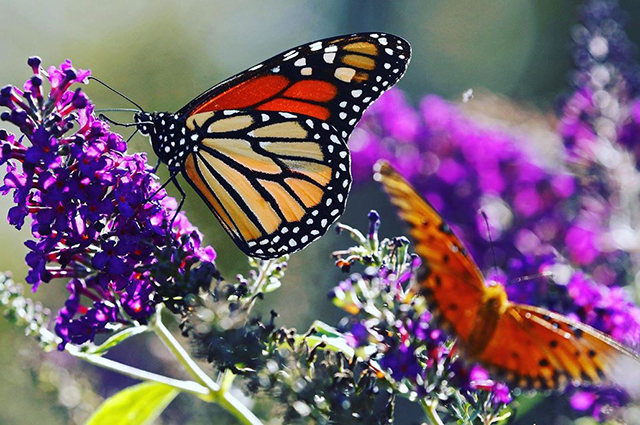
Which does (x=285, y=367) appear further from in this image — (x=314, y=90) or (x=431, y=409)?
(x=314, y=90)

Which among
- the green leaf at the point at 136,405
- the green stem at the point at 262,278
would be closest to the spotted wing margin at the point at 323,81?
the green stem at the point at 262,278

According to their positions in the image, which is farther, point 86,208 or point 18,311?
point 18,311

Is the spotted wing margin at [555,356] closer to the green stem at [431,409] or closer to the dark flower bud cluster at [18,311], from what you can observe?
the green stem at [431,409]

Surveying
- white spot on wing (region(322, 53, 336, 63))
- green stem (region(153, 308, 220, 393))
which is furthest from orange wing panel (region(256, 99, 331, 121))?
green stem (region(153, 308, 220, 393))

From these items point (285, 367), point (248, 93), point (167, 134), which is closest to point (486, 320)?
point (285, 367)

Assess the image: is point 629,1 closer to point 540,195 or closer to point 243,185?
point 540,195

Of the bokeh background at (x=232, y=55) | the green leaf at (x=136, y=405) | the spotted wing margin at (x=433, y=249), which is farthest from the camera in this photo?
the bokeh background at (x=232, y=55)
